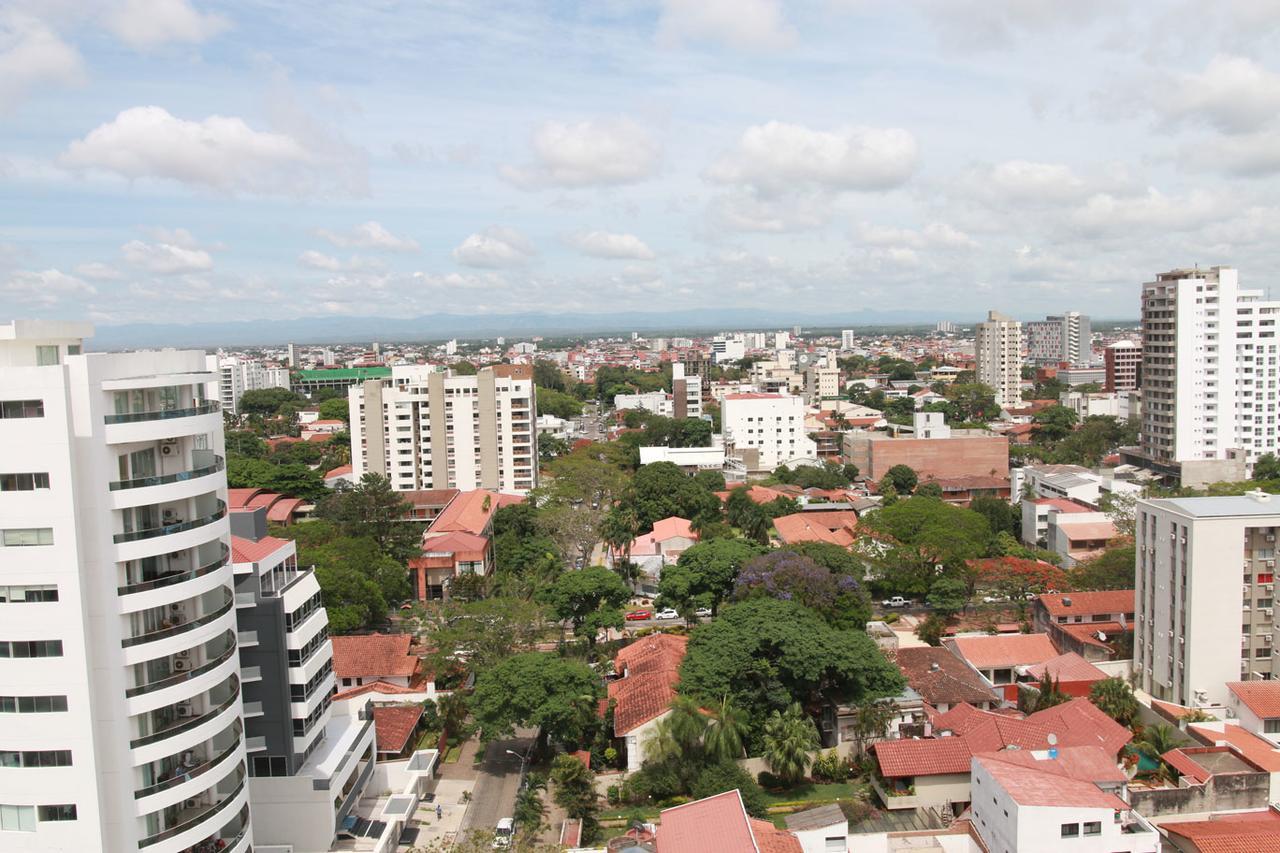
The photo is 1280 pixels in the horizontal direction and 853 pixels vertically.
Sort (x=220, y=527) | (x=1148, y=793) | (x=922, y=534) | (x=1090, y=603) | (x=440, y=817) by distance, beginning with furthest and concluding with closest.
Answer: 1. (x=922, y=534)
2. (x=1090, y=603)
3. (x=440, y=817)
4. (x=1148, y=793)
5. (x=220, y=527)

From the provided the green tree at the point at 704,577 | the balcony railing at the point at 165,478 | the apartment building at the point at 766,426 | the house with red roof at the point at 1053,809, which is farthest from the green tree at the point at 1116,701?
the apartment building at the point at 766,426

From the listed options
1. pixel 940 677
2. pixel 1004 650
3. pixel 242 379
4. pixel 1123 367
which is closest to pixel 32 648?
pixel 940 677

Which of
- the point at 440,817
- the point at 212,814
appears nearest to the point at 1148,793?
the point at 440,817

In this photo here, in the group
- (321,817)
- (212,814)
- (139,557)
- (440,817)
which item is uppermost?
(139,557)

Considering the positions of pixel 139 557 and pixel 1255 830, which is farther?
pixel 1255 830

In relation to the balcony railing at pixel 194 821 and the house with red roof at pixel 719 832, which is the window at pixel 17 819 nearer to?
the balcony railing at pixel 194 821

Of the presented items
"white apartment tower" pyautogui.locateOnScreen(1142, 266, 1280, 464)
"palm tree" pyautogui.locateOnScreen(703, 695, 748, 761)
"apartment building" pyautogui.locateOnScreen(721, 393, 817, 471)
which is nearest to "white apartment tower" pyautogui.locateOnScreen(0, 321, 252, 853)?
"palm tree" pyautogui.locateOnScreen(703, 695, 748, 761)

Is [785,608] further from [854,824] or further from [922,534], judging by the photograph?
[922,534]
